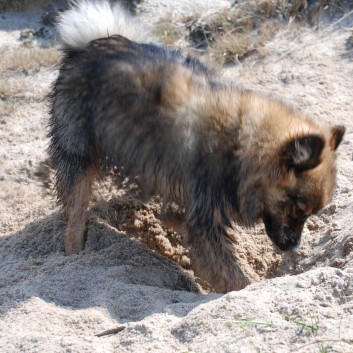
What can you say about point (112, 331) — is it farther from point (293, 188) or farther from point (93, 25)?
point (93, 25)

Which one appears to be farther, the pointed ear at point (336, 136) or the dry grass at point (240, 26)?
the dry grass at point (240, 26)

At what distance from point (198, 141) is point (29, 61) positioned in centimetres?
404

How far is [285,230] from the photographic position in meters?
4.73

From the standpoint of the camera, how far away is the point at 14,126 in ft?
23.9

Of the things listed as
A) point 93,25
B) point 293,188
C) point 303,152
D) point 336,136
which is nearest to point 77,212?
point 93,25

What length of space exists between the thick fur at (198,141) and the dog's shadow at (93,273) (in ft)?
1.17

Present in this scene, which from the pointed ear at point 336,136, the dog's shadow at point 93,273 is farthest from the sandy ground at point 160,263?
the pointed ear at point 336,136

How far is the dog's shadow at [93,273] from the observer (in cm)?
426

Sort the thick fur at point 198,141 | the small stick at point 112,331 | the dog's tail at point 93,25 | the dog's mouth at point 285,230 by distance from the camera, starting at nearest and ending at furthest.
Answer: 1. the small stick at point 112,331
2. the thick fur at point 198,141
3. the dog's mouth at point 285,230
4. the dog's tail at point 93,25

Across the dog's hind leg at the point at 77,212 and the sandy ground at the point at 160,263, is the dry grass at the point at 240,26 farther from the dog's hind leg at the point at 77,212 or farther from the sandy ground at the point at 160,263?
the dog's hind leg at the point at 77,212

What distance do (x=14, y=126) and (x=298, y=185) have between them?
3681mm

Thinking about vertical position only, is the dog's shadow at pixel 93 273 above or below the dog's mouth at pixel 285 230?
below

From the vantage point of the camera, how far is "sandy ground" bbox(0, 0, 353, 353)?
3541mm

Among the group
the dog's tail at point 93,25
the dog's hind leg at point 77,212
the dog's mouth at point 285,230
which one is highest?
the dog's tail at point 93,25
